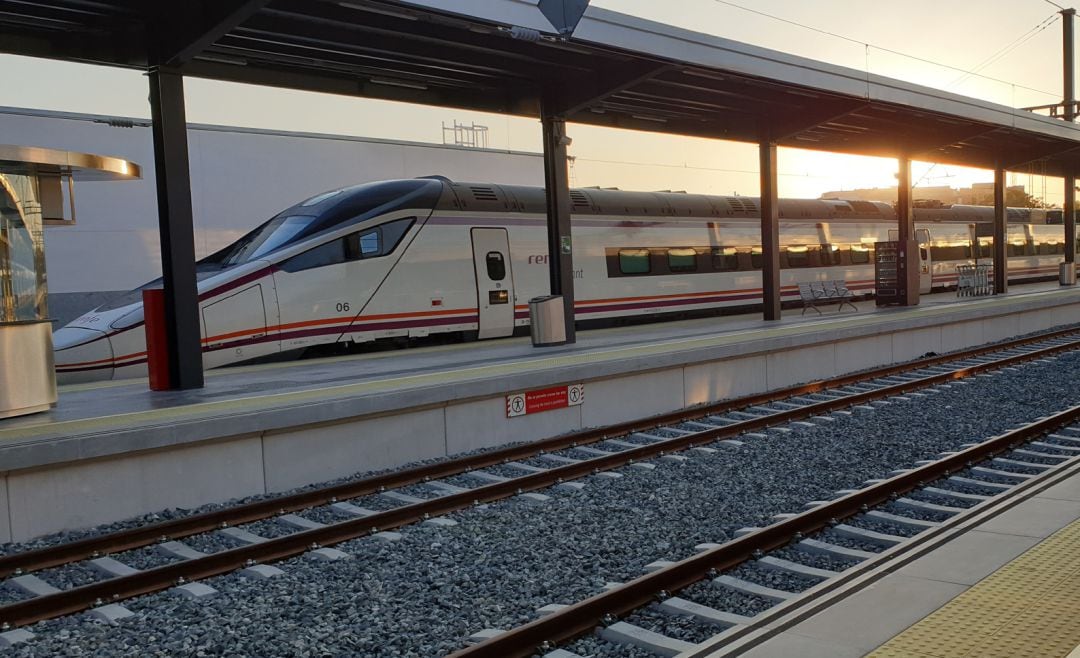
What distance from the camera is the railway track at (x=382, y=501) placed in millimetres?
5242

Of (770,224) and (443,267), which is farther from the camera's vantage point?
(770,224)

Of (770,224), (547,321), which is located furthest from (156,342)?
(770,224)

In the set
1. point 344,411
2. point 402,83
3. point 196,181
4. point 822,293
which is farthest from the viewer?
point 196,181

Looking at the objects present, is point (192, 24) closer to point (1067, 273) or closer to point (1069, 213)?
point (1069, 213)

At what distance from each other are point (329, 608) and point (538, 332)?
350 inches

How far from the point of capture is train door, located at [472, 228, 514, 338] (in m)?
14.9

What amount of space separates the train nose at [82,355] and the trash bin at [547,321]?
5.81m

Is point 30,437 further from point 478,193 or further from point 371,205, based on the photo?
point 478,193

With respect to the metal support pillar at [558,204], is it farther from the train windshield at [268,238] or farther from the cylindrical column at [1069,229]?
the cylindrical column at [1069,229]

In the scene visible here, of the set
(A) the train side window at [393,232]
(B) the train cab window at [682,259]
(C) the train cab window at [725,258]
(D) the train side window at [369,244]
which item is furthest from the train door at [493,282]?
(C) the train cab window at [725,258]

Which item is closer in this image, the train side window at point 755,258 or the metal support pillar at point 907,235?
the metal support pillar at point 907,235

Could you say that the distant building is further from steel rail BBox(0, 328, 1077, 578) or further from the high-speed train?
steel rail BBox(0, 328, 1077, 578)

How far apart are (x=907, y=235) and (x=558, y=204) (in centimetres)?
1067

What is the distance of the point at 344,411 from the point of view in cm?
823
